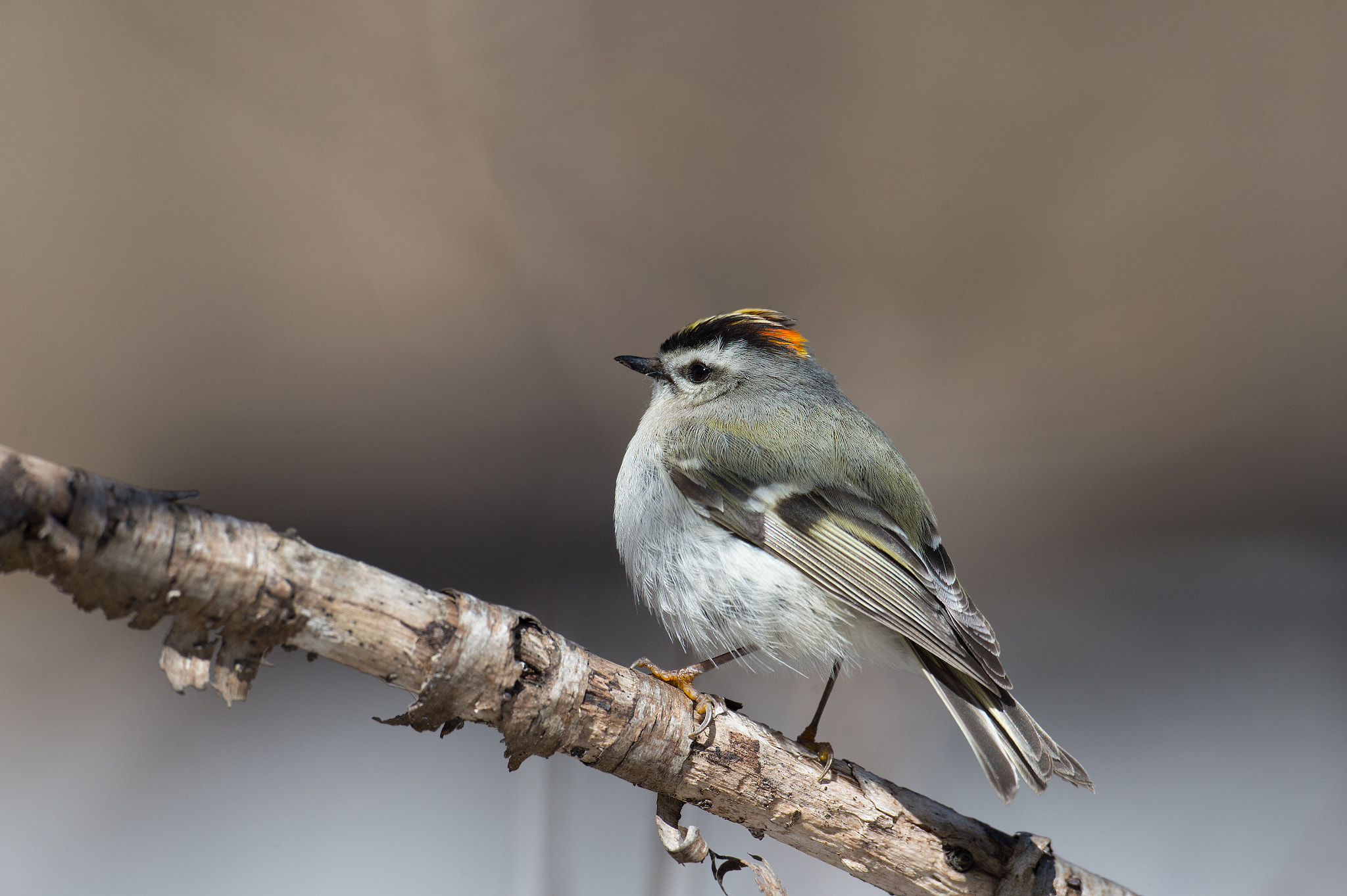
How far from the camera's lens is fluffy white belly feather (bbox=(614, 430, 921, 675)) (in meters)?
1.09

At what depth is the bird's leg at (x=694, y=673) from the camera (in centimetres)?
92

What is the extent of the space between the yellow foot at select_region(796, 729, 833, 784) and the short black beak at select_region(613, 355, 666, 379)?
62 centimetres

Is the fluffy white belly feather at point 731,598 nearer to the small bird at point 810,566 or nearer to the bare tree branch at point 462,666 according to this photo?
the small bird at point 810,566

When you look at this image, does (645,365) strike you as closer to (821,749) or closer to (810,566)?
(810,566)

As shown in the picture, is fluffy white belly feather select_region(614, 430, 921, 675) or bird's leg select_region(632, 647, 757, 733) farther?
fluffy white belly feather select_region(614, 430, 921, 675)

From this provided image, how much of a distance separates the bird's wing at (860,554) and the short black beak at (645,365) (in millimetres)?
291

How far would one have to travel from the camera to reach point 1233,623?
1.85 meters

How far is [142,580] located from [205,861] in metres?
1.10

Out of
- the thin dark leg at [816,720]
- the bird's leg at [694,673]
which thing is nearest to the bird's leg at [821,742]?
the thin dark leg at [816,720]

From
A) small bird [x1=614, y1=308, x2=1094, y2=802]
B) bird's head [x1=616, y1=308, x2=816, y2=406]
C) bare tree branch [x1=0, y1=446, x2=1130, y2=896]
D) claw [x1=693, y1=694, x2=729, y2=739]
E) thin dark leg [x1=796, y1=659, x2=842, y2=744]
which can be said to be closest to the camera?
bare tree branch [x1=0, y1=446, x2=1130, y2=896]

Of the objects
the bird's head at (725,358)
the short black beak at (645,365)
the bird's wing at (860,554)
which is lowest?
the bird's wing at (860,554)

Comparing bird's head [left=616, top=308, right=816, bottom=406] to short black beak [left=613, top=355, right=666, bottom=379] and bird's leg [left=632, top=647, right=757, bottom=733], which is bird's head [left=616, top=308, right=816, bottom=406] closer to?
short black beak [left=613, top=355, right=666, bottom=379]

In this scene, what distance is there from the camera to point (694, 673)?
1.03 metres

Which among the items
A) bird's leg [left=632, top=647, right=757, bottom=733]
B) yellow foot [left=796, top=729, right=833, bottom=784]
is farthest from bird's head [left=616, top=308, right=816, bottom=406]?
yellow foot [left=796, top=729, right=833, bottom=784]
